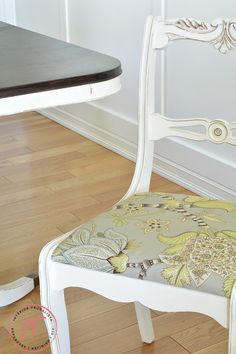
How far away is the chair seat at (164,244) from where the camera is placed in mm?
1227

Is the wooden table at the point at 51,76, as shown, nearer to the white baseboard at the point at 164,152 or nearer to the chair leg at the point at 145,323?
the chair leg at the point at 145,323

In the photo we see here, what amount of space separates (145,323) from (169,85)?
1.26 m

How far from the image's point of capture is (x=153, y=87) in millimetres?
1562

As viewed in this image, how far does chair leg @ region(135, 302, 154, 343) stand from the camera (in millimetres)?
1697

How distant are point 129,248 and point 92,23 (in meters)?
2.14

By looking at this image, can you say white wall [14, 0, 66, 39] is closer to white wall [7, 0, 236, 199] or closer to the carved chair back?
white wall [7, 0, 236, 199]

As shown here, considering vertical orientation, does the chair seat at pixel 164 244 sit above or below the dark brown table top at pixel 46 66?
below

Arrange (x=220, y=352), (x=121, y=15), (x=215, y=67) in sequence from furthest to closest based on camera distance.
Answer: (x=121, y=15), (x=215, y=67), (x=220, y=352)

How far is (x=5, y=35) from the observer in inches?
77.6

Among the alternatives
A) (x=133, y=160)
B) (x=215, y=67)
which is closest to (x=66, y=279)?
(x=215, y=67)

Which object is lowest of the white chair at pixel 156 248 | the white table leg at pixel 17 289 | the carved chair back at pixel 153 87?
the white table leg at pixel 17 289

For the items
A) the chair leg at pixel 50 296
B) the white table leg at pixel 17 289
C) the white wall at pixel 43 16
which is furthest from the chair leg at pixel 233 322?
the white wall at pixel 43 16

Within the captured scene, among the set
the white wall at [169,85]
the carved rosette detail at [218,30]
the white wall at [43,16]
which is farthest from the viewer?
the white wall at [43,16]

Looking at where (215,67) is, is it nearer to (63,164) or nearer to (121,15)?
(121,15)
